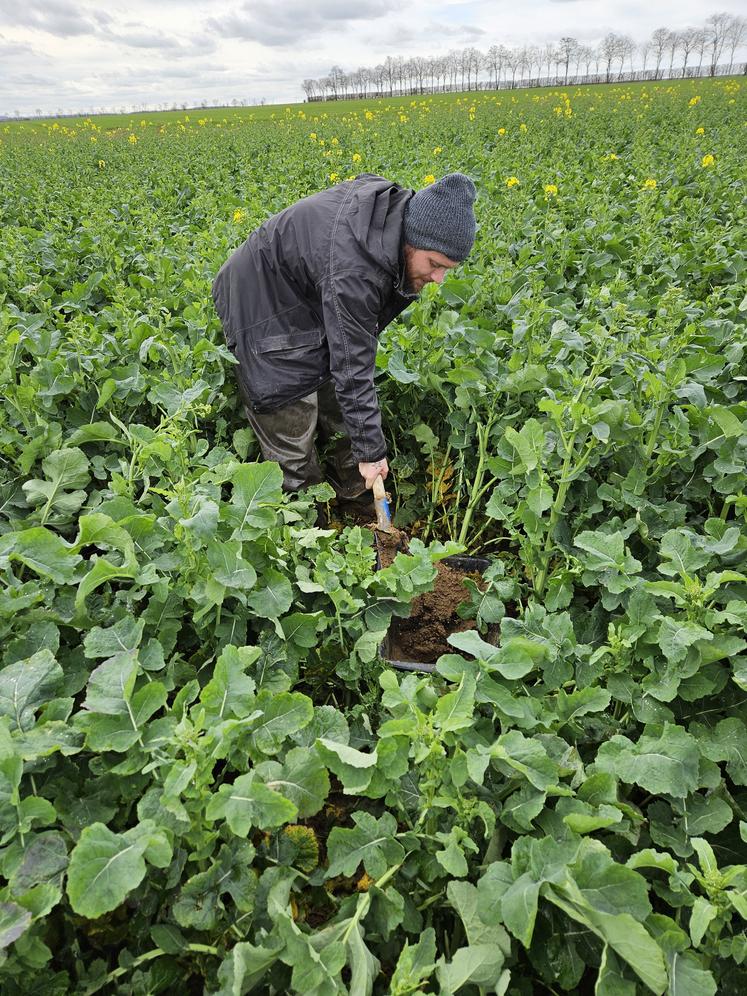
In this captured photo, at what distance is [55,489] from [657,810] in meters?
2.31

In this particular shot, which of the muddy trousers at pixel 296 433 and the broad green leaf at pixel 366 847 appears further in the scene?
the muddy trousers at pixel 296 433

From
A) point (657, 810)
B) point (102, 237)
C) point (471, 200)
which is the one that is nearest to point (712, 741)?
point (657, 810)

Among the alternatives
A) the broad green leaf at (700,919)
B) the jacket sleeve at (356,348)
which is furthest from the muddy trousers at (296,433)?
the broad green leaf at (700,919)

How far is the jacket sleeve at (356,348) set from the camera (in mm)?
2691

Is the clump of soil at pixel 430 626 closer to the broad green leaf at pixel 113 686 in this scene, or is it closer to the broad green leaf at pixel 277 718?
the broad green leaf at pixel 277 718

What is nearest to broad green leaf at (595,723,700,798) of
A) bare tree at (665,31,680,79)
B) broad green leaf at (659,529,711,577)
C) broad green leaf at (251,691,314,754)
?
broad green leaf at (659,529,711,577)

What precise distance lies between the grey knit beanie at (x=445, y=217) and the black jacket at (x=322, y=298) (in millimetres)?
108

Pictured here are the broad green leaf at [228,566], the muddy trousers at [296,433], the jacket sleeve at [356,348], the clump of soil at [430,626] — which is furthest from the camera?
the muddy trousers at [296,433]

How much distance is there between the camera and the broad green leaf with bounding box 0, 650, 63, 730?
1.53m

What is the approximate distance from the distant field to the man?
321 mm

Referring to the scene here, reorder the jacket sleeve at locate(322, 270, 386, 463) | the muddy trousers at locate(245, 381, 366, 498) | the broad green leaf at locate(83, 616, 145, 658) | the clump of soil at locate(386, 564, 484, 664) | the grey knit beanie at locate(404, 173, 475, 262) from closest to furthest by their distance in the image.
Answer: the broad green leaf at locate(83, 616, 145, 658) → the grey knit beanie at locate(404, 173, 475, 262) → the jacket sleeve at locate(322, 270, 386, 463) → the clump of soil at locate(386, 564, 484, 664) → the muddy trousers at locate(245, 381, 366, 498)

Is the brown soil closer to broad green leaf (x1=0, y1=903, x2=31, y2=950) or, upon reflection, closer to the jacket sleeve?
the jacket sleeve

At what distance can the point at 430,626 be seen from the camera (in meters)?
2.89

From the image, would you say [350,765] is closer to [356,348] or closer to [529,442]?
[529,442]
